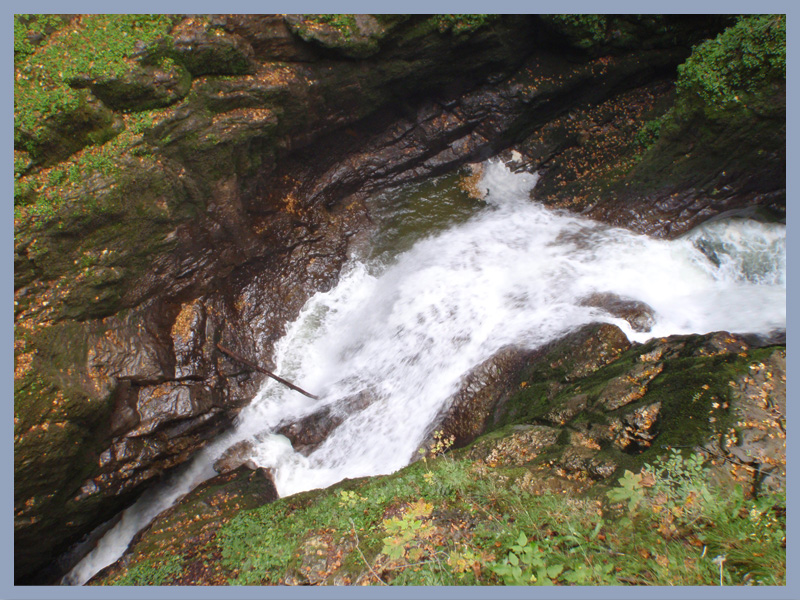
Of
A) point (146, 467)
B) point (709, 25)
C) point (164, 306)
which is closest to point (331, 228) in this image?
point (164, 306)

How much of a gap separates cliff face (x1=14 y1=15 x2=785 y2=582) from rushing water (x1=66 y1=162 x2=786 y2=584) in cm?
51

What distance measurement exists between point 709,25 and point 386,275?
781 centimetres

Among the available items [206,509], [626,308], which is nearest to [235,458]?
[206,509]

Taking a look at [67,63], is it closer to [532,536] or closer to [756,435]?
[532,536]

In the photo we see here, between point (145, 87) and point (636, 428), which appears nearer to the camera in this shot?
point (636, 428)

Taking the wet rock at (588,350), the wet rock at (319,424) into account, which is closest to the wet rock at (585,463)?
the wet rock at (588,350)

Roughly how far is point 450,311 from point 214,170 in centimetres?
485

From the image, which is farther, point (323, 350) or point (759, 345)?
point (323, 350)

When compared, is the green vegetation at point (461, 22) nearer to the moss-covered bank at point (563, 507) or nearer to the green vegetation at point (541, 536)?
the moss-covered bank at point (563, 507)

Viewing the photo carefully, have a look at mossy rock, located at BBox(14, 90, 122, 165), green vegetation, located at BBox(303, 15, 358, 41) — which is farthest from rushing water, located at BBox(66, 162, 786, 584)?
mossy rock, located at BBox(14, 90, 122, 165)

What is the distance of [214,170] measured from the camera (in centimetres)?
710

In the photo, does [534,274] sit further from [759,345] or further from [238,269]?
[238,269]

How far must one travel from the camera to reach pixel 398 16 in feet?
23.7

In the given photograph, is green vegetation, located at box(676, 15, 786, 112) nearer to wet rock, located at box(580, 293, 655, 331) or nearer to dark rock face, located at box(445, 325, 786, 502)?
wet rock, located at box(580, 293, 655, 331)
